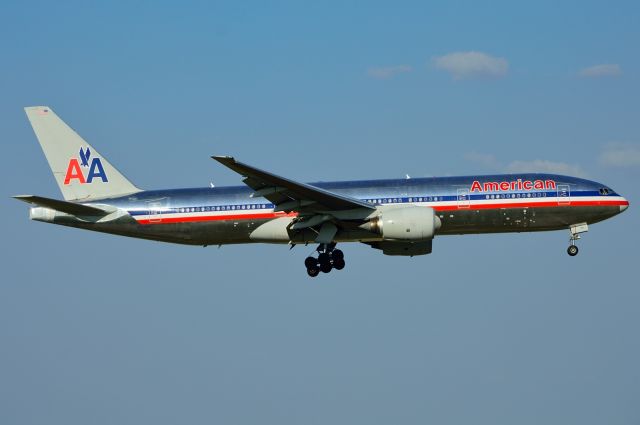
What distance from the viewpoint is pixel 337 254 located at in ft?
171

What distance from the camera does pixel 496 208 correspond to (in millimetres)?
50031

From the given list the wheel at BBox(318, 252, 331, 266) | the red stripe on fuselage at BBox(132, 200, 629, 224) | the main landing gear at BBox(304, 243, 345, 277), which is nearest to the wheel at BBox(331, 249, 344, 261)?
the main landing gear at BBox(304, 243, 345, 277)

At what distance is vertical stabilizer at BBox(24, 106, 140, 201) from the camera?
53688 millimetres

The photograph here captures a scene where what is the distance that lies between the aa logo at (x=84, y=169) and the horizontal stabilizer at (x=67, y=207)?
8.90 ft

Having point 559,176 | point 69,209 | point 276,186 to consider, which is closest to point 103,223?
point 69,209

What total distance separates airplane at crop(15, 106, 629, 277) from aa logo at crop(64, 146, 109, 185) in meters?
1.52

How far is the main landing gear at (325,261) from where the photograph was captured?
51938 millimetres

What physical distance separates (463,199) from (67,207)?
18182 millimetres

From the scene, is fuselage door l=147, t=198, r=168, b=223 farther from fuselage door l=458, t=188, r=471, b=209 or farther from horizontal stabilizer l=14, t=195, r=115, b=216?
fuselage door l=458, t=188, r=471, b=209

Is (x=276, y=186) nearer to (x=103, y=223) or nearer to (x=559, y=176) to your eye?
(x=103, y=223)

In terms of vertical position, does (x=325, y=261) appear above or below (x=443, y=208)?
below

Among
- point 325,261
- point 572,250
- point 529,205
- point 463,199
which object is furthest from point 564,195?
point 325,261

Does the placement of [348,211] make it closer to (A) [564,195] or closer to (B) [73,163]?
(A) [564,195]

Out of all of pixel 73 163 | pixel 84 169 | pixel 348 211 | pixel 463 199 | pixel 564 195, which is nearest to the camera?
pixel 348 211
